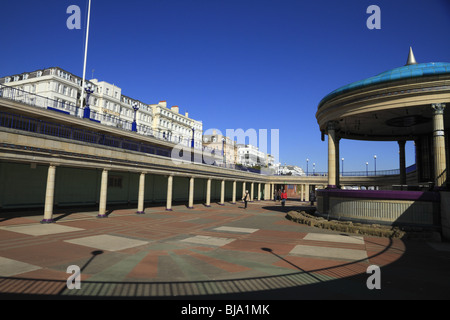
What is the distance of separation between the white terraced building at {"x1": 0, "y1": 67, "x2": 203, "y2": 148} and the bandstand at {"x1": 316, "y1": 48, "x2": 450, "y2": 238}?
23.5 metres

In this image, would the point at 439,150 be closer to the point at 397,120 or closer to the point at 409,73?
the point at 409,73

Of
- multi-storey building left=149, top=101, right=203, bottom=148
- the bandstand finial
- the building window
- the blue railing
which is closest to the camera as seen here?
the bandstand finial

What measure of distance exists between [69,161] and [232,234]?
12038 millimetres

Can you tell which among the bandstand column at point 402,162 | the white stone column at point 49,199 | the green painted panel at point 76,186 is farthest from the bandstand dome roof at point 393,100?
the green painted panel at point 76,186

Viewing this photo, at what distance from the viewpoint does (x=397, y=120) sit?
22984 mm

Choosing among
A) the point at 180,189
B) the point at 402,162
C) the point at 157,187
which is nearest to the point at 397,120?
the point at 402,162

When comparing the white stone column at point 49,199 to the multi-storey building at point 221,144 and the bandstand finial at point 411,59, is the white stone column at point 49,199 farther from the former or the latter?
the multi-storey building at point 221,144

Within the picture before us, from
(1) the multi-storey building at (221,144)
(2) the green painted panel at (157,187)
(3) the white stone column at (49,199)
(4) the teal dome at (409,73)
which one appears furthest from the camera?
(1) the multi-storey building at (221,144)

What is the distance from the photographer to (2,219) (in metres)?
17.4

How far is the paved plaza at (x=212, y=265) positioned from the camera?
21.9ft

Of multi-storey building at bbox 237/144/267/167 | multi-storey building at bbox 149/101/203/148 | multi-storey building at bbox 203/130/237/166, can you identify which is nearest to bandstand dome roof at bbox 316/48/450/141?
multi-storey building at bbox 149/101/203/148

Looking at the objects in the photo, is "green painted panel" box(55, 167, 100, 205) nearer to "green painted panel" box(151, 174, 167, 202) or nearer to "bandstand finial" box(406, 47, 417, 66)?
"green painted panel" box(151, 174, 167, 202)

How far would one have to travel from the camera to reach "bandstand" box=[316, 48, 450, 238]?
1611 cm
